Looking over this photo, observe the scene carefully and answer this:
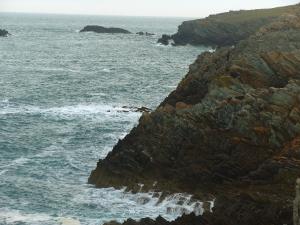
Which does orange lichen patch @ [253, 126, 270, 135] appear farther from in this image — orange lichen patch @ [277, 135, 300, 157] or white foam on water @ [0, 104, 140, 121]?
white foam on water @ [0, 104, 140, 121]

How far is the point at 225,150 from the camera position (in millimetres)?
40969

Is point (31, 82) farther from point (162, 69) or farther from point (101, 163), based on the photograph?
point (101, 163)

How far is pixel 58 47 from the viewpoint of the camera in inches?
6634

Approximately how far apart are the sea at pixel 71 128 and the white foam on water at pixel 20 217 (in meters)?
0.07

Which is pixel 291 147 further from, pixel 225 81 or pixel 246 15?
pixel 246 15

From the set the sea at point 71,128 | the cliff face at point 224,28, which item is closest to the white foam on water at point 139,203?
the sea at point 71,128

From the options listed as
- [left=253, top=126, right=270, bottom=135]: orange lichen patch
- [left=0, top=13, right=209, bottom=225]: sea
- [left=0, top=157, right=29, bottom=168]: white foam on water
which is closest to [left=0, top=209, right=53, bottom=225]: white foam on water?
[left=0, top=13, right=209, bottom=225]: sea

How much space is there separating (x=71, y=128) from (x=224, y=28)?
378 ft

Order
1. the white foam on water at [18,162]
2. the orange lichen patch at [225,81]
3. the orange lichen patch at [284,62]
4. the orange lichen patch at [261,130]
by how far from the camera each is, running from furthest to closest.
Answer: the orange lichen patch at [284,62] → the orange lichen patch at [225,81] → the white foam on water at [18,162] → the orange lichen patch at [261,130]

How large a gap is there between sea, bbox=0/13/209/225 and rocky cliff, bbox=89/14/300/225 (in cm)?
204

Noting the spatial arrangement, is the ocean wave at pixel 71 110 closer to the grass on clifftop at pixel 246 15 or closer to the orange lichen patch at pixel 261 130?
the orange lichen patch at pixel 261 130

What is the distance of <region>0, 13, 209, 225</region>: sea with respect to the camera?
3862 centimetres

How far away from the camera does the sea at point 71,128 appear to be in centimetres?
3862

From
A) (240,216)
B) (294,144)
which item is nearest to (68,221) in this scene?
(240,216)
